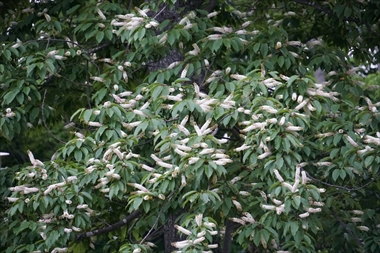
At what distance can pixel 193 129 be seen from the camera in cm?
467

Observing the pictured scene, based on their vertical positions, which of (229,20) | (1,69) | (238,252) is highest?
(1,69)

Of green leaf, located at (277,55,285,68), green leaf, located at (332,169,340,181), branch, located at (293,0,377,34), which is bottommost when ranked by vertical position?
green leaf, located at (332,169,340,181)

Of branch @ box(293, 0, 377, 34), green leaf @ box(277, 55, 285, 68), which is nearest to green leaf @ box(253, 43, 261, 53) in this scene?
green leaf @ box(277, 55, 285, 68)

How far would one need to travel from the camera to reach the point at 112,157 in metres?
4.75

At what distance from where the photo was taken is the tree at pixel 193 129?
4.46 meters

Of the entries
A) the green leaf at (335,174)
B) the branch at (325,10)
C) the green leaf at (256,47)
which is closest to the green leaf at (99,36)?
the green leaf at (256,47)

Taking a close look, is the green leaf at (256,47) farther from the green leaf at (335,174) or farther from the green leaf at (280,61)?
the green leaf at (335,174)

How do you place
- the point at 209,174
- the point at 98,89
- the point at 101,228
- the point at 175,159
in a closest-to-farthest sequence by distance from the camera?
the point at 209,174 < the point at 175,159 < the point at 98,89 < the point at 101,228

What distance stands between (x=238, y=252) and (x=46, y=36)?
26.4 feet

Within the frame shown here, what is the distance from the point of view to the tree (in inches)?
176

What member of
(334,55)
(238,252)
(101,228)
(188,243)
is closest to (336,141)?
(334,55)

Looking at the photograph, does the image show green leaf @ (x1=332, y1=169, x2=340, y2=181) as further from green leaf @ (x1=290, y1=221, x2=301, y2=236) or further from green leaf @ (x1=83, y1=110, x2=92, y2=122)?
green leaf @ (x1=83, y1=110, x2=92, y2=122)

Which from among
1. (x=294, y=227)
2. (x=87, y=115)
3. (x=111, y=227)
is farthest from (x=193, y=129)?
(x=111, y=227)

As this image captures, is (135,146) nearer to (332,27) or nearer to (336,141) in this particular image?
(336,141)
